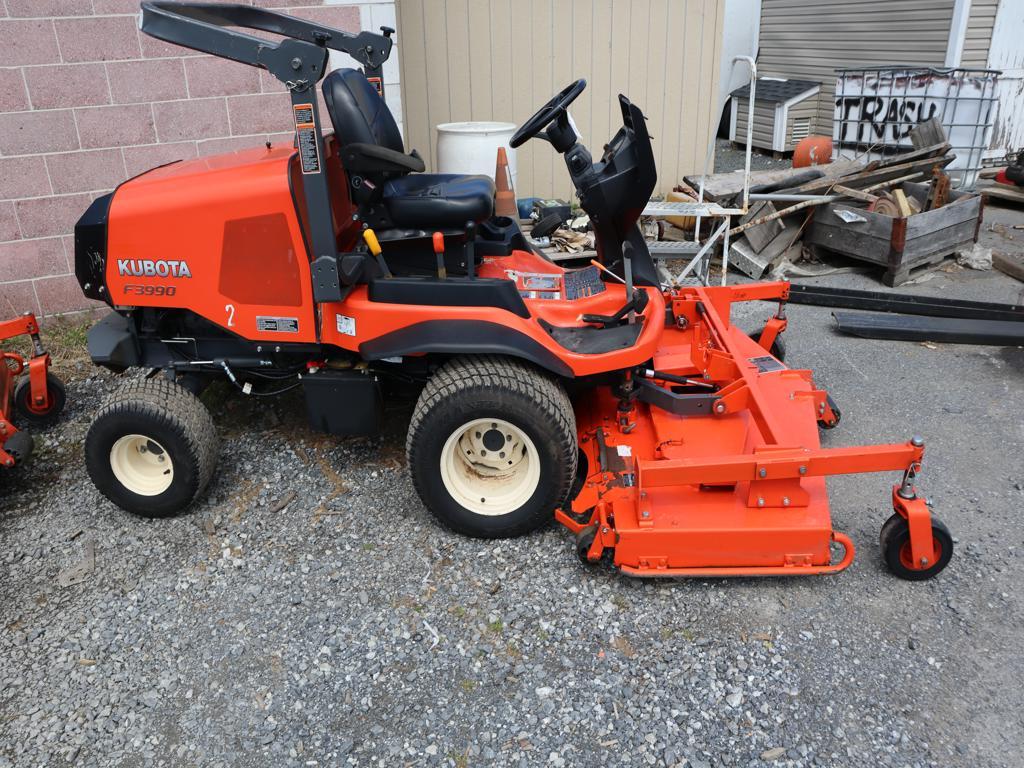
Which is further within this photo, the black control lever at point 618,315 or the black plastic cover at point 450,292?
the black control lever at point 618,315

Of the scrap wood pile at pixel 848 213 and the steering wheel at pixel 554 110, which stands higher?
the steering wheel at pixel 554 110

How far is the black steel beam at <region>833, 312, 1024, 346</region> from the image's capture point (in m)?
4.91

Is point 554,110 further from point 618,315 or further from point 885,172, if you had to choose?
point 885,172

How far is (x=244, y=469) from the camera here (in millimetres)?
3771

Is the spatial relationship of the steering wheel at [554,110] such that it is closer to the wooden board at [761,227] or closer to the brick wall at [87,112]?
the brick wall at [87,112]

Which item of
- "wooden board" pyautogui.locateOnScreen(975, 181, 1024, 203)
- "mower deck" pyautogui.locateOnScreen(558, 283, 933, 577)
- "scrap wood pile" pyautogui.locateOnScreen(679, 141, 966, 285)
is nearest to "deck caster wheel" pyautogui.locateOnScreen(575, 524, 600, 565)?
"mower deck" pyautogui.locateOnScreen(558, 283, 933, 577)

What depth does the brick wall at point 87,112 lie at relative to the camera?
495 cm

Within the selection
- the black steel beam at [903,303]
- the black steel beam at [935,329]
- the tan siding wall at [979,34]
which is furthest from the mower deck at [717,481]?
the tan siding wall at [979,34]

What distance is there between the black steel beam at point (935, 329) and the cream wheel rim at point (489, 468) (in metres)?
2.89

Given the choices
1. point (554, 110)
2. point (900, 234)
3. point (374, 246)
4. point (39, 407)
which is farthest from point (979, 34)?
point (39, 407)

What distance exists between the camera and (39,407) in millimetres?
4145

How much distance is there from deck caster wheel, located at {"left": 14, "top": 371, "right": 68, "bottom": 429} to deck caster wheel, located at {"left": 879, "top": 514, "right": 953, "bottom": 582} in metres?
3.82

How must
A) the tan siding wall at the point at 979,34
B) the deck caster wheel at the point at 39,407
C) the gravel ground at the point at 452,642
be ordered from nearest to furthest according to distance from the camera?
1. the gravel ground at the point at 452,642
2. the deck caster wheel at the point at 39,407
3. the tan siding wall at the point at 979,34

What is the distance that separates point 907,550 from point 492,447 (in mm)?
1511
